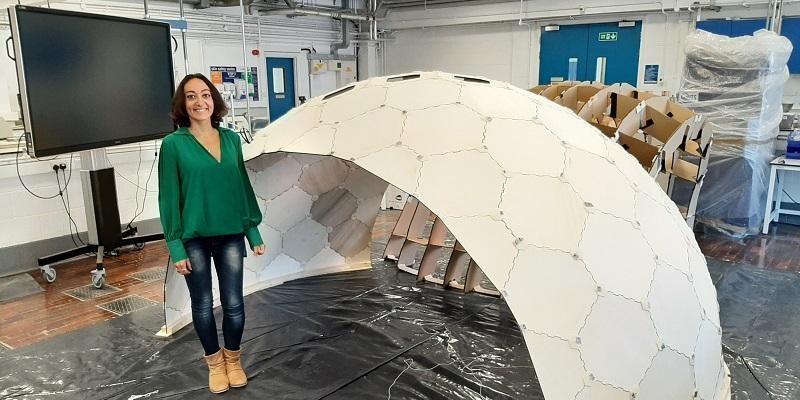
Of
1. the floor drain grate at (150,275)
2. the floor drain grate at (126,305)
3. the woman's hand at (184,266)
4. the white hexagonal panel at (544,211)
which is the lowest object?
the floor drain grate at (150,275)

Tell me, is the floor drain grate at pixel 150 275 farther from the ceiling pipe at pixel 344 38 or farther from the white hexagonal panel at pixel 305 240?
the ceiling pipe at pixel 344 38

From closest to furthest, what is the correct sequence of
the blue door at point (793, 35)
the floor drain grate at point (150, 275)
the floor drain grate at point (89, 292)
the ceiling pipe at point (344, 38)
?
the floor drain grate at point (89, 292), the floor drain grate at point (150, 275), the blue door at point (793, 35), the ceiling pipe at point (344, 38)

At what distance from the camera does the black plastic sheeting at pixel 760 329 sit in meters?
2.93

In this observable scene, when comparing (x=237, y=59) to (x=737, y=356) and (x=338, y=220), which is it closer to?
(x=338, y=220)

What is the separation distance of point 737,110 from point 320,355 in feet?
15.3

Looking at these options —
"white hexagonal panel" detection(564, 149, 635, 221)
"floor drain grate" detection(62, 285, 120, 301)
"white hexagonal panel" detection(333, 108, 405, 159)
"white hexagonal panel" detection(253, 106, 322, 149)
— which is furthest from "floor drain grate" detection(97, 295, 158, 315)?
"white hexagonal panel" detection(564, 149, 635, 221)

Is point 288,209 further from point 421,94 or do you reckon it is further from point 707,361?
point 707,361

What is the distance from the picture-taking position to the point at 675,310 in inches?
91.0

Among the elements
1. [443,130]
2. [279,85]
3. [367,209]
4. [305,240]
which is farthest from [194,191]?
[279,85]

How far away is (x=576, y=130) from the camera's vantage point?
108 inches

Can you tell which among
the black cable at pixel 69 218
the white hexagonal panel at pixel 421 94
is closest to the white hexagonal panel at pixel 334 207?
the white hexagonal panel at pixel 421 94

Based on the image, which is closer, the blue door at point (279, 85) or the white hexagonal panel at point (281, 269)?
the white hexagonal panel at point (281, 269)

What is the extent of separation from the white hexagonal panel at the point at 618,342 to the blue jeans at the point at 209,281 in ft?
5.26

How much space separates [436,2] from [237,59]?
3.28m
